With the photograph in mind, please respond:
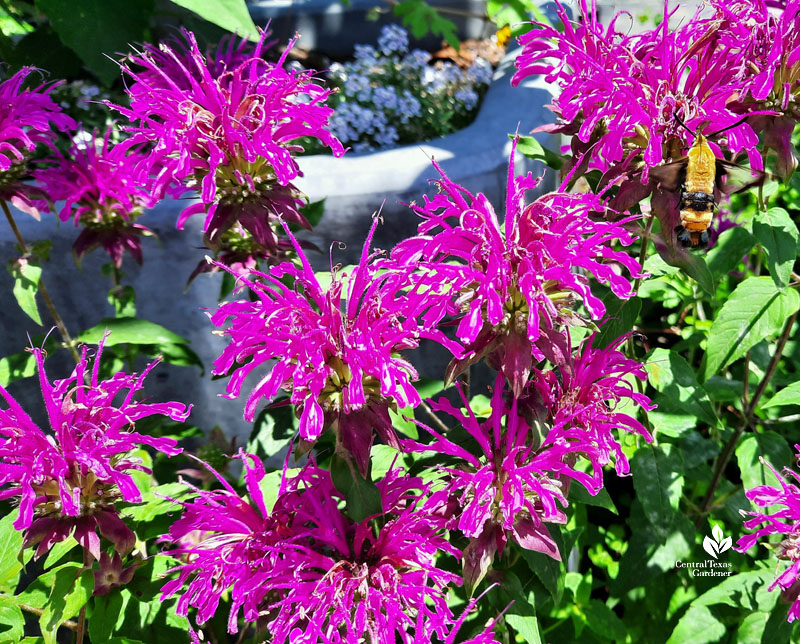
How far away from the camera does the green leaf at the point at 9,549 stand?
1006mm

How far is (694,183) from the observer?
875 millimetres

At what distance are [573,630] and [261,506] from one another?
2.27ft

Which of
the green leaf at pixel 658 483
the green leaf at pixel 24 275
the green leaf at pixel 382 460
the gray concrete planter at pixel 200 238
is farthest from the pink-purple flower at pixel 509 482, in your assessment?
the green leaf at pixel 24 275

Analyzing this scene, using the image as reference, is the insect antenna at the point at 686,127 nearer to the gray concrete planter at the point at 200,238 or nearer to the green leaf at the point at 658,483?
the green leaf at the point at 658,483

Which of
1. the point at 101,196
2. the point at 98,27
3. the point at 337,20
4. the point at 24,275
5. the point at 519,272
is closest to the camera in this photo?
the point at 519,272

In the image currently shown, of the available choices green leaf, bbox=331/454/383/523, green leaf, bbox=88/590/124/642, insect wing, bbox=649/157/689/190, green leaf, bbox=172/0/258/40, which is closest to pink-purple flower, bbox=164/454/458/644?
green leaf, bbox=331/454/383/523

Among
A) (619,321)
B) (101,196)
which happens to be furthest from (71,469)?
(619,321)

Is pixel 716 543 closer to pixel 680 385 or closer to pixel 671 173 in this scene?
pixel 680 385

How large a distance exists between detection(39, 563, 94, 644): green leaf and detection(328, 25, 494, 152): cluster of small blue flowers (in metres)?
1.31

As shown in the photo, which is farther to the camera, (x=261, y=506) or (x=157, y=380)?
(x=157, y=380)

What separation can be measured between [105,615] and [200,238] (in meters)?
0.83

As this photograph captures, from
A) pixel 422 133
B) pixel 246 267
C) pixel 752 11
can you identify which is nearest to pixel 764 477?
pixel 752 11

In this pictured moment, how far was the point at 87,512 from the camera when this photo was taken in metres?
0.94

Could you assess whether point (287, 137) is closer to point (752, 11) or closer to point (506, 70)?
point (752, 11)
